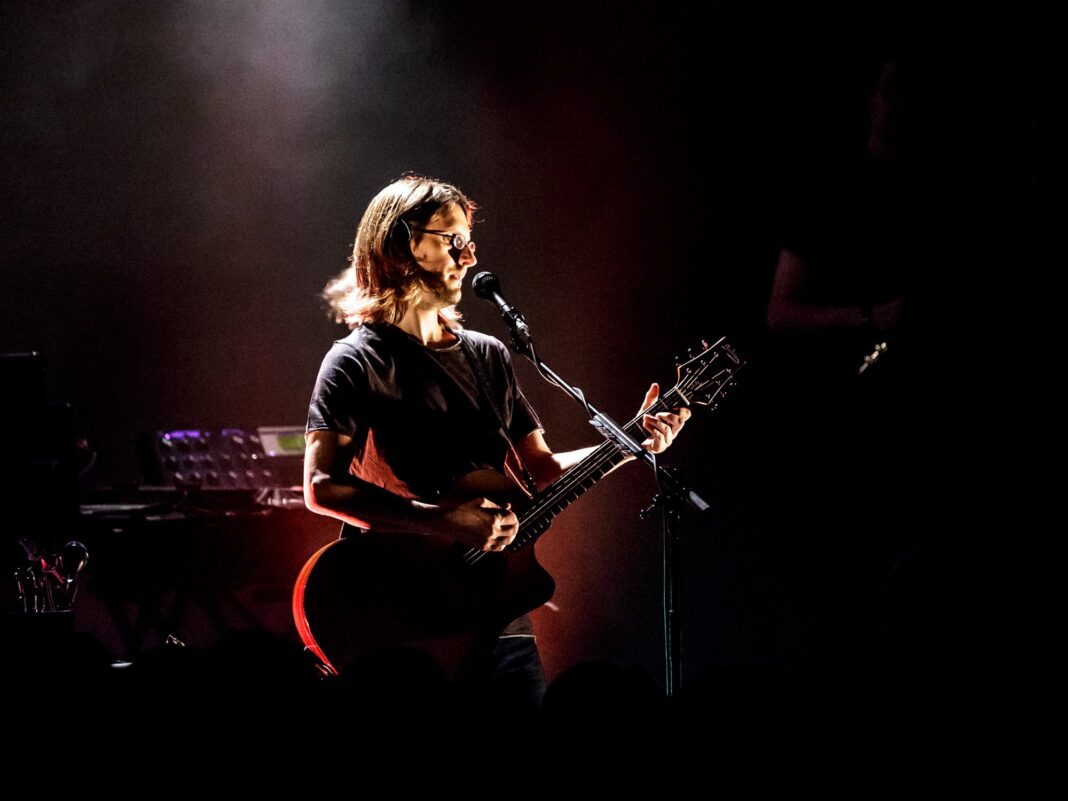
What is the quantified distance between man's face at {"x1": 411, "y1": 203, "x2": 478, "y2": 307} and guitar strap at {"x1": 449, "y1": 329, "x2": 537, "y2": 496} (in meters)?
0.18

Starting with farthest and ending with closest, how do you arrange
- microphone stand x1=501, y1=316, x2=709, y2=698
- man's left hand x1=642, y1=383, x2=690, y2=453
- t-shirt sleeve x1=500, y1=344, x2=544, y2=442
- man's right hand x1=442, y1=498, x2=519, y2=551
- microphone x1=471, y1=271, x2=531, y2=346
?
1. t-shirt sleeve x1=500, y1=344, x2=544, y2=442
2. man's left hand x1=642, y1=383, x2=690, y2=453
3. microphone x1=471, y1=271, x2=531, y2=346
4. man's right hand x1=442, y1=498, x2=519, y2=551
5. microphone stand x1=501, y1=316, x2=709, y2=698

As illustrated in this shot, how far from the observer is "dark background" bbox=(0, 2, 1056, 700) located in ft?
8.84

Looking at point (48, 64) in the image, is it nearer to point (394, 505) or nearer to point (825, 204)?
point (394, 505)

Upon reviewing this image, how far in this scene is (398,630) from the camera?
2.62m

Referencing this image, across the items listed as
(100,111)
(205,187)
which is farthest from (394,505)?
(100,111)

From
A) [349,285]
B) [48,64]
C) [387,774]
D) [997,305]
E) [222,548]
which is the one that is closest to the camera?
[387,774]

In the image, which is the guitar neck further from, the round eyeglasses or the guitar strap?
the round eyeglasses

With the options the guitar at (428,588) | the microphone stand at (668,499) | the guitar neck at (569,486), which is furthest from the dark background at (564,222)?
the guitar at (428,588)

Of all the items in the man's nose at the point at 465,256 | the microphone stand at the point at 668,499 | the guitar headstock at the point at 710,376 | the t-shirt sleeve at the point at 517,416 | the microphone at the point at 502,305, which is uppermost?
the man's nose at the point at 465,256

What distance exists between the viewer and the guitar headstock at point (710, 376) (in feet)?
9.86

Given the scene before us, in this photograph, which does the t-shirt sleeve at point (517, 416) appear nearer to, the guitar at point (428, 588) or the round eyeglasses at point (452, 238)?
the guitar at point (428, 588)

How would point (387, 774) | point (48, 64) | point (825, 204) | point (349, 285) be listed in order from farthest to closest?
1. point (48, 64)
2. point (349, 285)
3. point (825, 204)
4. point (387, 774)

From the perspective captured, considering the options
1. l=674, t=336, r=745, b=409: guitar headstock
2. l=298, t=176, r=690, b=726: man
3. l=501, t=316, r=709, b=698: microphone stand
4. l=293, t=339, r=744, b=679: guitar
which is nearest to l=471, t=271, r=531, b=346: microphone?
l=501, t=316, r=709, b=698: microphone stand

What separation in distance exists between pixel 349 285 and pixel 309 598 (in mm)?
1190
